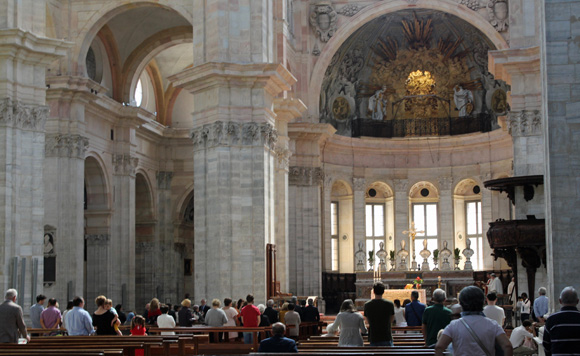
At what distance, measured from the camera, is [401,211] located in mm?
44531

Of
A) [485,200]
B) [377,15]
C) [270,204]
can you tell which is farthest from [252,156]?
[485,200]

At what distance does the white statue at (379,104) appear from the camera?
4469cm

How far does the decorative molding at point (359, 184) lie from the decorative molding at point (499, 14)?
9.95 metres

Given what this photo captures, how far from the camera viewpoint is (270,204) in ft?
94.2

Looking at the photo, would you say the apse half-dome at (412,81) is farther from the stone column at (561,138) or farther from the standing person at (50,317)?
the stone column at (561,138)

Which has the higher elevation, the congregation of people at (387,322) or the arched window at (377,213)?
the arched window at (377,213)

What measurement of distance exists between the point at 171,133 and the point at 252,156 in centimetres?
1502

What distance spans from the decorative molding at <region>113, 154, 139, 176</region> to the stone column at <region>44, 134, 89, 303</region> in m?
3.92

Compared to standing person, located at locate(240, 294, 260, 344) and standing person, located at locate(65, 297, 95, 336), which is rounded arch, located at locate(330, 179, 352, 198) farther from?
standing person, located at locate(65, 297, 95, 336)

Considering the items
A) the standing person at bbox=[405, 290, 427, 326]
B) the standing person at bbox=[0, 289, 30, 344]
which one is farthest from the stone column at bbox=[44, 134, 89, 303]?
the standing person at bbox=[0, 289, 30, 344]

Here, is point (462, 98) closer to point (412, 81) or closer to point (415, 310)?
point (412, 81)

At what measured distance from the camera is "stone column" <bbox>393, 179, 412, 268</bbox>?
44.3 meters

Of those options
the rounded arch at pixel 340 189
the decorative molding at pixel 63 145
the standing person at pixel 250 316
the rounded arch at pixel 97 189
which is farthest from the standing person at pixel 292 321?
the rounded arch at pixel 340 189

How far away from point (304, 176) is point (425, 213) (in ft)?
27.8
